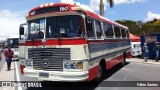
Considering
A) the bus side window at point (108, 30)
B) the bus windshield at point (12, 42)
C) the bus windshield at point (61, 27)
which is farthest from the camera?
the bus windshield at point (12, 42)

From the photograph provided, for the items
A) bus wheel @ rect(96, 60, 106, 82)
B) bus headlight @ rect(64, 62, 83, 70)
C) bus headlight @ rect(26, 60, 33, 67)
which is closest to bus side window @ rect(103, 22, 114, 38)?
bus wheel @ rect(96, 60, 106, 82)

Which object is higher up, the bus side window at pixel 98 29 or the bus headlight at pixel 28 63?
the bus side window at pixel 98 29

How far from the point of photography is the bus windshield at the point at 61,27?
9320mm

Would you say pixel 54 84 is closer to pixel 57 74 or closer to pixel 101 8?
pixel 57 74

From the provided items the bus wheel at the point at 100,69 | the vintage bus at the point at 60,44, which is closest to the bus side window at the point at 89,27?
the vintage bus at the point at 60,44

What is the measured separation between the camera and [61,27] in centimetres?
949

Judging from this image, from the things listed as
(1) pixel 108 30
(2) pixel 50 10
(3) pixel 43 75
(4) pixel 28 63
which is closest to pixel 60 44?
(3) pixel 43 75

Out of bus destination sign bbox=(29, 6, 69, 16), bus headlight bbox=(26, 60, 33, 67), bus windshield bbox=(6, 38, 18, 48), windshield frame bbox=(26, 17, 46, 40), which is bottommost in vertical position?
bus headlight bbox=(26, 60, 33, 67)

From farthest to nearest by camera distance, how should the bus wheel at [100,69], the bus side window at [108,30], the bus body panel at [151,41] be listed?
the bus body panel at [151,41] → the bus side window at [108,30] → the bus wheel at [100,69]

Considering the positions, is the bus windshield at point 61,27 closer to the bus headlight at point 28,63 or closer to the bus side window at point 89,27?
the bus side window at point 89,27

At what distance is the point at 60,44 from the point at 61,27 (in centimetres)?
67

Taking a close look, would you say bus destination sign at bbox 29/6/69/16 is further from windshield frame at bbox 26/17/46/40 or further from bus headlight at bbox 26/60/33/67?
bus headlight at bbox 26/60/33/67

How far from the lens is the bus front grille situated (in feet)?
30.2

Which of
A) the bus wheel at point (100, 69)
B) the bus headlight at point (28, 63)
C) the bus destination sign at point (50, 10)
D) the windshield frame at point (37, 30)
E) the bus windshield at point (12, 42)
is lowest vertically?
the bus wheel at point (100, 69)
